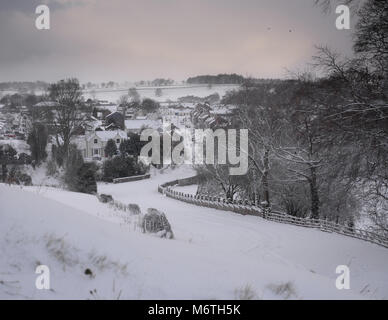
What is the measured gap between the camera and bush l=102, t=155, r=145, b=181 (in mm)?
48406

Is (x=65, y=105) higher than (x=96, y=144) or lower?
higher

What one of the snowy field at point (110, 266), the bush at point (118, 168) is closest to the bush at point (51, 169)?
the bush at point (118, 168)

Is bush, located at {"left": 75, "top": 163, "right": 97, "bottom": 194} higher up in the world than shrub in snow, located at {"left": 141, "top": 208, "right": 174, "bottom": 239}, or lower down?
lower down

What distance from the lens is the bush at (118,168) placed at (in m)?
48.4

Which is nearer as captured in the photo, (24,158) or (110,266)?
(110,266)

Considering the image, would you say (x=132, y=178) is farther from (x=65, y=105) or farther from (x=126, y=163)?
(x=65, y=105)

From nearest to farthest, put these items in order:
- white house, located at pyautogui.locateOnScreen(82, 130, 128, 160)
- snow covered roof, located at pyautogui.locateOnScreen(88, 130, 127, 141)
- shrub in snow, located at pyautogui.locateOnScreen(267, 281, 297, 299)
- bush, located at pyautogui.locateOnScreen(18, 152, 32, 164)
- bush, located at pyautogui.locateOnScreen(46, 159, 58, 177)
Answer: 1. shrub in snow, located at pyautogui.locateOnScreen(267, 281, 297, 299)
2. bush, located at pyautogui.locateOnScreen(46, 159, 58, 177)
3. bush, located at pyautogui.locateOnScreen(18, 152, 32, 164)
4. white house, located at pyautogui.locateOnScreen(82, 130, 128, 160)
5. snow covered roof, located at pyautogui.locateOnScreen(88, 130, 127, 141)

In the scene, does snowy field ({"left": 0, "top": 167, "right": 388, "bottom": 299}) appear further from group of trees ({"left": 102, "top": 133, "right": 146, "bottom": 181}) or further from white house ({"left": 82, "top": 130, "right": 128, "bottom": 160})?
white house ({"left": 82, "top": 130, "right": 128, "bottom": 160})

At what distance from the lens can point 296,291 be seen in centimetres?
498

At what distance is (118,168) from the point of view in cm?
4875

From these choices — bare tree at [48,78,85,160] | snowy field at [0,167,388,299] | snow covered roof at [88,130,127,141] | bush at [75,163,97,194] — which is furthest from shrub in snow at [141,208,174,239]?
snow covered roof at [88,130,127,141]

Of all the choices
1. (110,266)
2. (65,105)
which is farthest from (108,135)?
(110,266)
